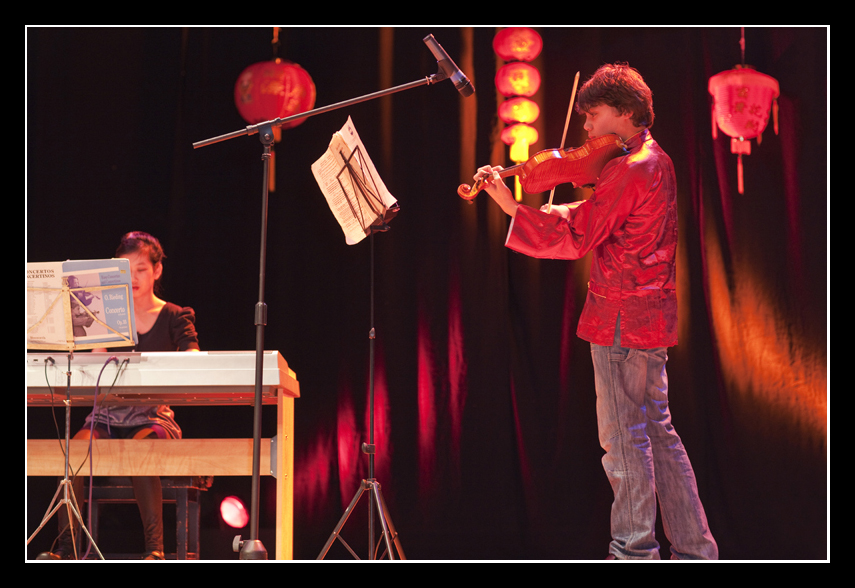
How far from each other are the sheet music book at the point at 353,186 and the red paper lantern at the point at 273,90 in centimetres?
92

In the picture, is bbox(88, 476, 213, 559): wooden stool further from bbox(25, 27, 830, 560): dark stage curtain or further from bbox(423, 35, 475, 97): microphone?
bbox(423, 35, 475, 97): microphone

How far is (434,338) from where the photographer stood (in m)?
3.58

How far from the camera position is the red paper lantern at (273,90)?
3.39 metres

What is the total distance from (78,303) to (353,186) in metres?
0.93

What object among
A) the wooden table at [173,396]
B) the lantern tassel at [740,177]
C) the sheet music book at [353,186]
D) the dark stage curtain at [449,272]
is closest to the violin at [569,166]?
the sheet music book at [353,186]

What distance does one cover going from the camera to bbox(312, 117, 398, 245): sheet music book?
8.02 ft

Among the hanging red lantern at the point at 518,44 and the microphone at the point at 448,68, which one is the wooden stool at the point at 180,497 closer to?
the microphone at the point at 448,68

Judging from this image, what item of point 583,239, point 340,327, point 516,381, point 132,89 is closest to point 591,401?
point 516,381

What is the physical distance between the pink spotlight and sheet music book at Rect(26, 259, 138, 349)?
4.64 feet

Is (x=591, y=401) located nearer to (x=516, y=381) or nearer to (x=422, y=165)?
(x=516, y=381)

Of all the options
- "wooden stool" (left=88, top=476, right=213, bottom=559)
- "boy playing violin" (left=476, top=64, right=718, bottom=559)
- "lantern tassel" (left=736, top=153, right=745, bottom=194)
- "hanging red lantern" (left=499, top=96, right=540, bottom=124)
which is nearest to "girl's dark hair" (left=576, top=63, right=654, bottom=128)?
"boy playing violin" (left=476, top=64, right=718, bottom=559)

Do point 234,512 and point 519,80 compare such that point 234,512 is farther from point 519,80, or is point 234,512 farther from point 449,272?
point 519,80

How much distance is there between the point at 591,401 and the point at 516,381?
1.14 feet

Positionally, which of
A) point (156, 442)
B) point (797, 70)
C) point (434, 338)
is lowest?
point (156, 442)
